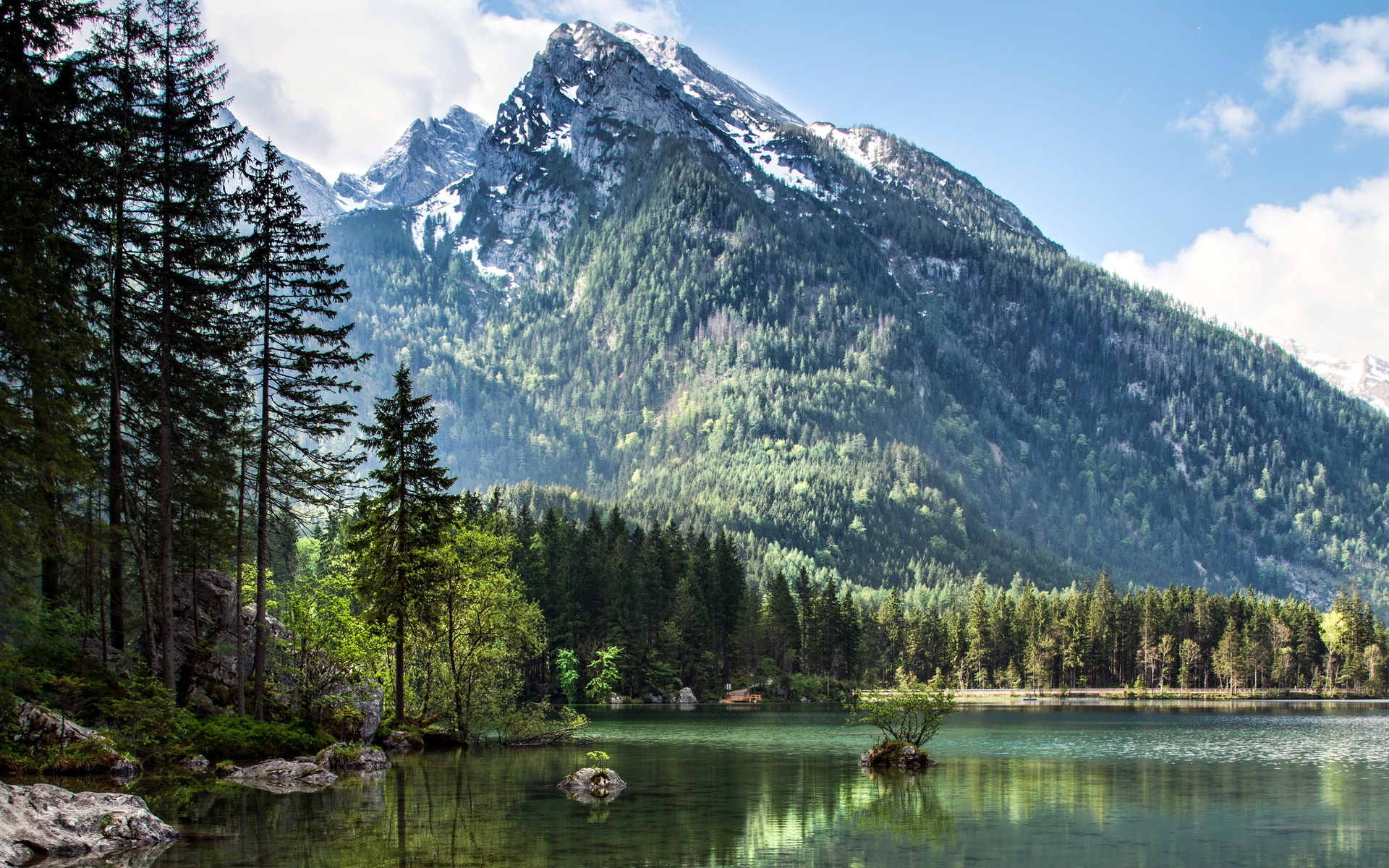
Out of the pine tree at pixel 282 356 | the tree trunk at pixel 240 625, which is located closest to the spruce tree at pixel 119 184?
the pine tree at pixel 282 356

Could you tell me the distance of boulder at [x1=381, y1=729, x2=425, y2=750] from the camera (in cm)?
5509

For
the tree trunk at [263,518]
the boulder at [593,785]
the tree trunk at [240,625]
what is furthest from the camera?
the tree trunk at [240,625]

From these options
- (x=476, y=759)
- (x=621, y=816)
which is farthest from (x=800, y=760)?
(x=621, y=816)

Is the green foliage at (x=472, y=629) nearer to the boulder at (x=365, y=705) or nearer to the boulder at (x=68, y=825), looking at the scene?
the boulder at (x=365, y=705)

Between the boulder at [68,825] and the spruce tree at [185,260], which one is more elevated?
the spruce tree at [185,260]

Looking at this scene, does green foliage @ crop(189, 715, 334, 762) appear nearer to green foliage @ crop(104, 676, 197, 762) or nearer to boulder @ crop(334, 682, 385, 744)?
green foliage @ crop(104, 676, 197, 762)

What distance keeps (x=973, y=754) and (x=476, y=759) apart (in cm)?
2508

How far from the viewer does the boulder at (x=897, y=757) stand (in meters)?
48.0

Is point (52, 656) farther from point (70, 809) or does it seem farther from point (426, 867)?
point (426, 867)

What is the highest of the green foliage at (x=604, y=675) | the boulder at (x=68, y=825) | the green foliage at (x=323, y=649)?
the green foliage at (x=323, y=649)

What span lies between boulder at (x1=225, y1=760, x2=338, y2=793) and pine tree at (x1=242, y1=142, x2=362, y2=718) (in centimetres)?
378

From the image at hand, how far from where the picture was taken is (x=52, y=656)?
3844cm

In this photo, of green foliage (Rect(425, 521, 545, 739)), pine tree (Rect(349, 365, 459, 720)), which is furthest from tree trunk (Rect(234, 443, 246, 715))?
green foliage (Rect(425, 521, 545, 739))

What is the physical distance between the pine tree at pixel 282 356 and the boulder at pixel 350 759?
10.5 ft
